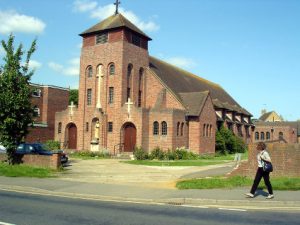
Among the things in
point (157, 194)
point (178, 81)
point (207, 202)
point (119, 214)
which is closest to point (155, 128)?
point (178, 81)

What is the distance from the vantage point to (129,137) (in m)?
37.6

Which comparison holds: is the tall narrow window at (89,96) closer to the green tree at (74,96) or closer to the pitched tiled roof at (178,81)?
the pitched tiled roof at (178,81)

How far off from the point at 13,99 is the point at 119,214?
14209 millimetres

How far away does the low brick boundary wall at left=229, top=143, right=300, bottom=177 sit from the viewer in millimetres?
16375

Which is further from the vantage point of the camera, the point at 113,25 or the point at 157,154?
the point at 113,25

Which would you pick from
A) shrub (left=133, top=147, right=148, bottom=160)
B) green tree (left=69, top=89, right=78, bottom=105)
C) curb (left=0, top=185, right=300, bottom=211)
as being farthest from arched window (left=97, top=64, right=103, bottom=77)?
green tree (left=69, top=89, right=78, bottom=105)

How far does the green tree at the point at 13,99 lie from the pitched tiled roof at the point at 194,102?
62.1 feet

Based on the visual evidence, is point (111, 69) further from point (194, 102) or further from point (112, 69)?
point (194, 102)

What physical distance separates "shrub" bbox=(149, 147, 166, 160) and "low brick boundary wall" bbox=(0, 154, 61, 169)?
1275 centimetres

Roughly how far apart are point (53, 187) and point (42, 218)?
6.32m

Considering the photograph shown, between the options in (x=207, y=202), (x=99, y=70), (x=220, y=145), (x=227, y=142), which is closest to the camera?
(x=207, y=202)

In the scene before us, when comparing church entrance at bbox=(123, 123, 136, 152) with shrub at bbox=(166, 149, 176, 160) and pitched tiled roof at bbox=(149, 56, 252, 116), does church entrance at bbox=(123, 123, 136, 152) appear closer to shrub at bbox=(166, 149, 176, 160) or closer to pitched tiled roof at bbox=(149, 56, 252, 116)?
shrub at bbox=(166, 149, 176, 160)

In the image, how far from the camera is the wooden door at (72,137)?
133 ft

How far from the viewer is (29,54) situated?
23.1m
